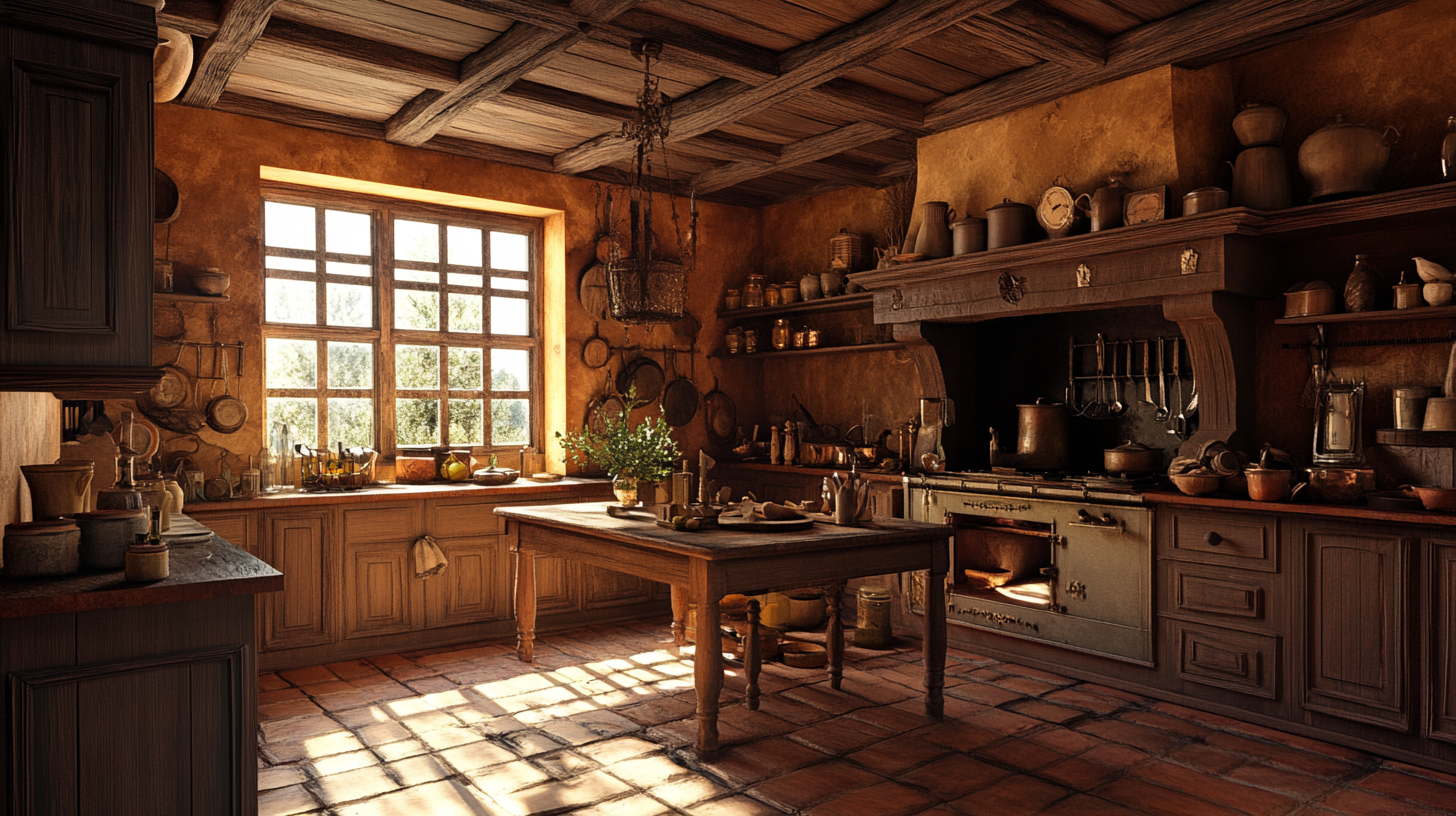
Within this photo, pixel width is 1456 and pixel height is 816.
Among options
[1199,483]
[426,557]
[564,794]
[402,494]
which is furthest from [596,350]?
[1199,483]

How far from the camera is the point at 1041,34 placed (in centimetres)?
414

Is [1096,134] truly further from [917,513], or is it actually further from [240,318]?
[240,318]

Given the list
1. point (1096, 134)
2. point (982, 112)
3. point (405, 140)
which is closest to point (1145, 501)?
point (1096, 134)

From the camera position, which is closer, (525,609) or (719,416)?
(525,609)

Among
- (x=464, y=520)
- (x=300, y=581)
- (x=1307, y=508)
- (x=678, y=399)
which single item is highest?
(x=678, y=399)

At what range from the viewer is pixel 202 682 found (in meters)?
2.33

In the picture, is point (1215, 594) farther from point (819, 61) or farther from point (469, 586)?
point (469, 586)

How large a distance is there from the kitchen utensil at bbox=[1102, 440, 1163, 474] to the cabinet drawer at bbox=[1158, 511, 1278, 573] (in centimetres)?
48

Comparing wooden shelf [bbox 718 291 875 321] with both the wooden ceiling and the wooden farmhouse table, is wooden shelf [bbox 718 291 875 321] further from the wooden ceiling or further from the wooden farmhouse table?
the wooden farmhouse table

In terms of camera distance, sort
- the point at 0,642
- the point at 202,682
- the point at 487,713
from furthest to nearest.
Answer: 1. the point at 487,713
2. the point at 202,682
3. the point at 0,642

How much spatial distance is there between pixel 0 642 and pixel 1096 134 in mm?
5032

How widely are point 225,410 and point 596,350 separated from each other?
250cm

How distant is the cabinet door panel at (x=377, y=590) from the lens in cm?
536

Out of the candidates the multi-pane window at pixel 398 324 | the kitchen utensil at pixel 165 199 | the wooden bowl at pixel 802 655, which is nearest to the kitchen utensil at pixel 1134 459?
the wooden bowl at pixel 802 655
